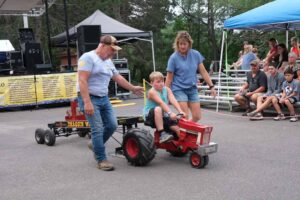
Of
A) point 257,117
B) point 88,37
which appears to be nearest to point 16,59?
point 88,37

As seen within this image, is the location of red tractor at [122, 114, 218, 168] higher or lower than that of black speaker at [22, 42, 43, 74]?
lower

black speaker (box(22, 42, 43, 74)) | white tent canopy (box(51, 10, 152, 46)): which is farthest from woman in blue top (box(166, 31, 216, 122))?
white tent canopy (box(51, 10, 152, 46))

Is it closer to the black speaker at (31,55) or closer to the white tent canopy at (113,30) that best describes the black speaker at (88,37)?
the black speaker at (31,55)

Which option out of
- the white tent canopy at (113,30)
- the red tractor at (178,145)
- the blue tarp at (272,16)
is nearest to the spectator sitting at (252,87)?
the blue tarp at (272,16)

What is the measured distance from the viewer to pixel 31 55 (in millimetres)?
17359

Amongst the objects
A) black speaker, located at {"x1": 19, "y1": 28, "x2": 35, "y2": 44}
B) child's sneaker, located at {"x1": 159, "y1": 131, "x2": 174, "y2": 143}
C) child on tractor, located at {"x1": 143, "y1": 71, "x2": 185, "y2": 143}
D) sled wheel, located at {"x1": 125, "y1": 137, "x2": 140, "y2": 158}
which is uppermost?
black speaker, located at {"x1": 19, "y1": 28, "x2": 35, "y2": 44}

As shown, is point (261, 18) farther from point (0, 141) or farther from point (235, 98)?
point (0, 141)

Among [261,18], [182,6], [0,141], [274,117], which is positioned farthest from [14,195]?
[182,6]

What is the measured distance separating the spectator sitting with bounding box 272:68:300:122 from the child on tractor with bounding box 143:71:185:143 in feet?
14.6

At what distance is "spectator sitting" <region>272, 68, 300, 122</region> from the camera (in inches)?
400

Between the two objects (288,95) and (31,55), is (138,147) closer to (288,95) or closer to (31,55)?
(288,95)

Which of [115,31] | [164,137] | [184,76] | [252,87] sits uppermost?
[115,31]

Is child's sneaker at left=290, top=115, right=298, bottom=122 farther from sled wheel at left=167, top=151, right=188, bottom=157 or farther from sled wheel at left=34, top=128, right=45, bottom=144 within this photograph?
sled wheel at left=34, top=128, right=45, bottom=144

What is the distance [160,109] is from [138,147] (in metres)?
0.59
